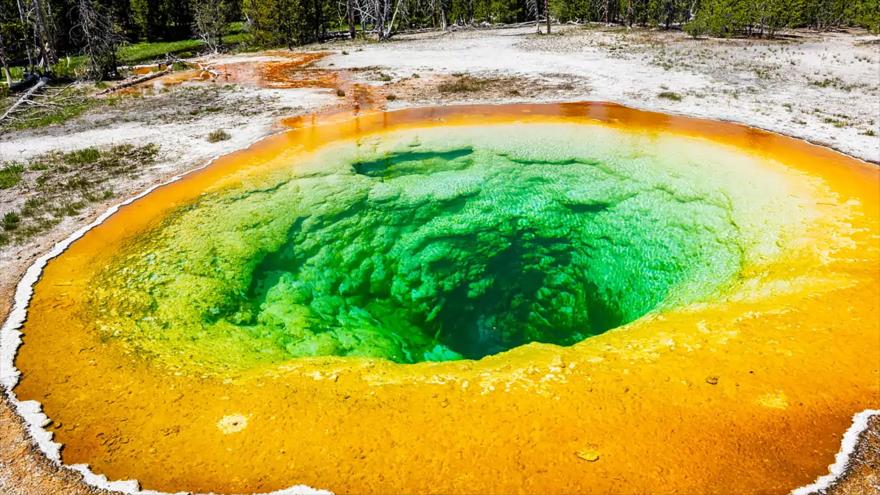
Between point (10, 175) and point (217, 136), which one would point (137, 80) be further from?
point (10, 175)

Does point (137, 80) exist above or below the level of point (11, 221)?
above

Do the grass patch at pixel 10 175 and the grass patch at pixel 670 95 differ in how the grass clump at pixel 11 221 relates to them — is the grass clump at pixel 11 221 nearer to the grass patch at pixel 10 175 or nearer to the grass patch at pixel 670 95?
the grass patch at pixel 10 175

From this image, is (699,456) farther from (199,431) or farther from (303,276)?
(303,276)

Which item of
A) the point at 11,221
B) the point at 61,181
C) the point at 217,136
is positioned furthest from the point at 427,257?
the point at 61,181

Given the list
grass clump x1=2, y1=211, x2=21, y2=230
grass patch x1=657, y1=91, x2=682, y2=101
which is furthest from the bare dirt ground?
grass clump x1=2, y1=211, x2=21, y2=230

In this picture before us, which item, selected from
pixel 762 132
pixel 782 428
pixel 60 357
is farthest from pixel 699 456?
pixel 762 132
